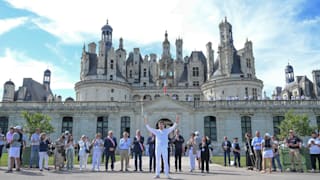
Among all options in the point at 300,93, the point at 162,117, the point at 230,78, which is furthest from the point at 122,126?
the point at 300,93

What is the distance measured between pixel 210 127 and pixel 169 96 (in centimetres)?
715

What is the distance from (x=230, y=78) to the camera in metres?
45.9

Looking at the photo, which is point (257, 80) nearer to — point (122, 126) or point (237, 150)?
point (122, 126)

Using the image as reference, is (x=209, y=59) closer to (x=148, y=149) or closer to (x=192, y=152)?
(x=192, y=152)

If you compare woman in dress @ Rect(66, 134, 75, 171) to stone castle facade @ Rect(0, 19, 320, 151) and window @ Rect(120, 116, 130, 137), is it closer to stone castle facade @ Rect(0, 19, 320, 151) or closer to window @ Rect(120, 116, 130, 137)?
stone castle facade @ Rect(0, 19, 320, 151)

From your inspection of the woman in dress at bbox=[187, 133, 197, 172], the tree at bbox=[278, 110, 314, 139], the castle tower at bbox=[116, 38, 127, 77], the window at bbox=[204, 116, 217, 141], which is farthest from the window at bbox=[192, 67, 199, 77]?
the woman in dress at bbox=[187, 133, 197, 172]

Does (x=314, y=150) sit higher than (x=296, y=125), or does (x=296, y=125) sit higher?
(x=296, y=125)

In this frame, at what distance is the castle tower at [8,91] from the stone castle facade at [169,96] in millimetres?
174

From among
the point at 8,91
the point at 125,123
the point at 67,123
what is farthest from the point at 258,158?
the point at 8,91

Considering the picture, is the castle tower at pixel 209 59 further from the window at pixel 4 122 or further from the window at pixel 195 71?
the window at pixel 4 122

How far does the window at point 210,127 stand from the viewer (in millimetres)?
38547

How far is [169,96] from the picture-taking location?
136 ft

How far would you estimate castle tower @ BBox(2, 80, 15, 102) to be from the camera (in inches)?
2216

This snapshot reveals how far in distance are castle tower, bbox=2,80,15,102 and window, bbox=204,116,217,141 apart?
38346 millimetres
